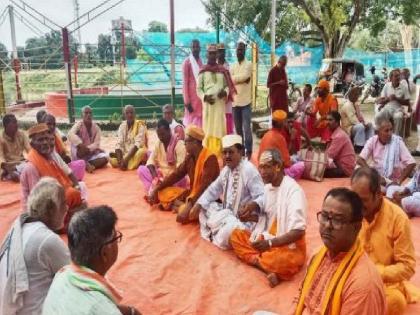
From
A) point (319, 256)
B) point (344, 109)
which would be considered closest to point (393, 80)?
point (344, 109)

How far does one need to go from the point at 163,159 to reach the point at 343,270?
4.17 m

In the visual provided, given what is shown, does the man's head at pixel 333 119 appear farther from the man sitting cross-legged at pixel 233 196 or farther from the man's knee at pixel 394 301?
the man's knee at pixel 394 301

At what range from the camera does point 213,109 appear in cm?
721

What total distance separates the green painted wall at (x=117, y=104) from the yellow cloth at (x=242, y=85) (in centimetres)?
513

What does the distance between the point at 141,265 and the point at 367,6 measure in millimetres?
17651

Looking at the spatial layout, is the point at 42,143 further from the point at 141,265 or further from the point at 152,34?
the point at 152,34

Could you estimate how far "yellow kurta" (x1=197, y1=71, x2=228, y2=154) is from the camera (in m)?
7.01

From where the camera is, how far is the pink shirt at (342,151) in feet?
21.0

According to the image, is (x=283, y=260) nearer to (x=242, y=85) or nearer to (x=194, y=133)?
(x=194, y=133)

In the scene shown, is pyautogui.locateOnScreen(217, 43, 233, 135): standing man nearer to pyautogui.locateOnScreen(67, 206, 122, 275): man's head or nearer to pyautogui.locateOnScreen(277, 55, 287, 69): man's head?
pyautogui.locateOnScreen(277, 55, 287, 69): man's head

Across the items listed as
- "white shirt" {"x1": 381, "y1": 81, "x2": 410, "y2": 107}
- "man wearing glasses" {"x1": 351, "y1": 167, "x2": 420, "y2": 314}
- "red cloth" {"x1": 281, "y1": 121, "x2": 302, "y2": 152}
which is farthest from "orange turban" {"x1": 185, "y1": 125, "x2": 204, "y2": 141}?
"white shirt" {"x1": 381, "y1": 81, "x2": 410, "y2": 107}

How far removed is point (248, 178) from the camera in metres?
4.28

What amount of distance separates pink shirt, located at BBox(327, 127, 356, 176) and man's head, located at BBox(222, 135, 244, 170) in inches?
104

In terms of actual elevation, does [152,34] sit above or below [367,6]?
below
